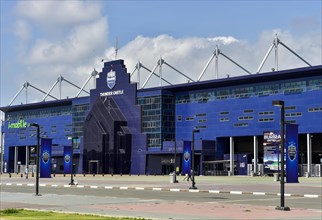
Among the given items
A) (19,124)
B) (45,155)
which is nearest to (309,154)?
(45,155)

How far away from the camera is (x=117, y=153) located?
134125 millimetres

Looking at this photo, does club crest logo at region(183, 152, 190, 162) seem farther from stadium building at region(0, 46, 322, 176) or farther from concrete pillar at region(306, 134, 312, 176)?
concrete pillar at region(306, 134, 312, 176)

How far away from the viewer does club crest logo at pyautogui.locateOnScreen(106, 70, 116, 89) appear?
14225 centimetres

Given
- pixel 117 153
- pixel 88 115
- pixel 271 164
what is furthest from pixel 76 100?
pixel 271 164

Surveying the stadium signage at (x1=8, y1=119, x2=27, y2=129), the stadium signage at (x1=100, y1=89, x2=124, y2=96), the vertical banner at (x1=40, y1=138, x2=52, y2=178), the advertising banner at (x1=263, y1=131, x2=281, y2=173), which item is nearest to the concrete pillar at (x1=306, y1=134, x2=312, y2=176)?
the advertising banner at (x1=263, y1=131, x2=281, y2=173)

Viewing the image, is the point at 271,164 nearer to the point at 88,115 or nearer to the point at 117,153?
the point at 117,153

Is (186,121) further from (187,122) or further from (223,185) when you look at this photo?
(223,185)

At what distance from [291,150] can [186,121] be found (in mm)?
76945

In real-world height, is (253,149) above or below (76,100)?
below

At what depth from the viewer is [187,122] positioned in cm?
12962

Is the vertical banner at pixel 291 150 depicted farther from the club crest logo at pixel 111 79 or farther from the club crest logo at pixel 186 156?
the club crest logo at pixel 111 79

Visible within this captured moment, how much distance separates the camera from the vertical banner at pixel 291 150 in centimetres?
5312

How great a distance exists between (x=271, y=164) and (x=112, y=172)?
5155 centimetres

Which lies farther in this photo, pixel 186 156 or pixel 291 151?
pixel 186 156
